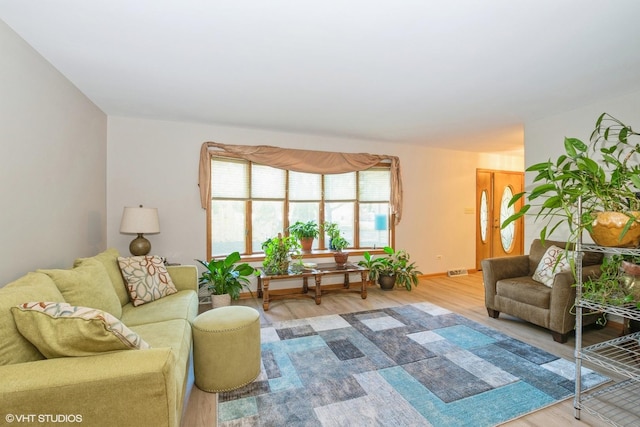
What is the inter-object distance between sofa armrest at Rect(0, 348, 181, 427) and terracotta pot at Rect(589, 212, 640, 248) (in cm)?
232

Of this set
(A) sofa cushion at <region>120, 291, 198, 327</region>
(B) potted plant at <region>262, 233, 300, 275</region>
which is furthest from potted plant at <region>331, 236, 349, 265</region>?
(A) sofa cushion at <region>120, 291, 198, 327</region>

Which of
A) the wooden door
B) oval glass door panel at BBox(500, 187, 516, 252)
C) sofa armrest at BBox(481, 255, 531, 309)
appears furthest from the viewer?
oval glass door panel at BBox(500, 187, 516, 252)

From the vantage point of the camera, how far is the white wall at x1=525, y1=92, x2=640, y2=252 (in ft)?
10.4

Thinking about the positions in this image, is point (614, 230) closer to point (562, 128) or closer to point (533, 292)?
point (533, 292)

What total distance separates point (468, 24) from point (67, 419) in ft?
9.42

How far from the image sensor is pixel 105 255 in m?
2.72

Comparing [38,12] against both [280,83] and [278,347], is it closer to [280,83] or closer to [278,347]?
[280,83]

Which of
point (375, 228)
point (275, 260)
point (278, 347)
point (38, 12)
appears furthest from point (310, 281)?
point (38, 12)

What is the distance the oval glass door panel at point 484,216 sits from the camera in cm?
621

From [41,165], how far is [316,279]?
3039 mm

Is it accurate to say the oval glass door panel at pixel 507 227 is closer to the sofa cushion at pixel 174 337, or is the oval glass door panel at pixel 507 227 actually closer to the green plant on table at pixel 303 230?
the green plant on table at pixel 303 230

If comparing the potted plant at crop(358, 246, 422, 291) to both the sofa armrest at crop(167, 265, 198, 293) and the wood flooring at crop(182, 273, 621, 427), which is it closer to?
the wood flooring at crop(182, 273, 621, 427)

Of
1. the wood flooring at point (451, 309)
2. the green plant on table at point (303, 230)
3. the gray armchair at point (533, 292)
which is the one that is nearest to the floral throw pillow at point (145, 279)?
the wood flooring at point (451, 309)

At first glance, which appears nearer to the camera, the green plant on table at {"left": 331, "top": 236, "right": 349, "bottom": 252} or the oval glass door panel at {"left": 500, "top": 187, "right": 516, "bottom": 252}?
the green plant on table at {"left": 331, "top": 236, "right": 349, "bottom": 252}
